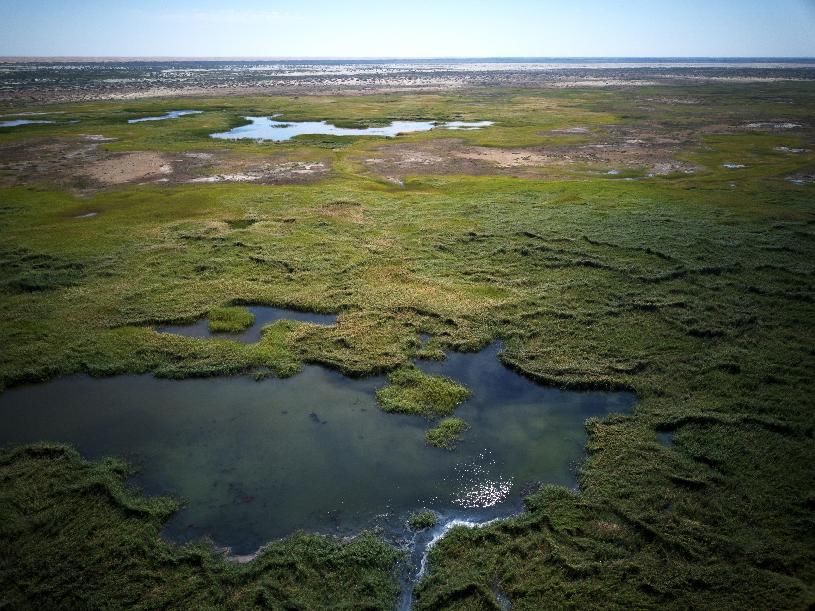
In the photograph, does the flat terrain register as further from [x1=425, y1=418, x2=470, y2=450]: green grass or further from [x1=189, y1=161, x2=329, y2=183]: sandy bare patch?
[x1=425, y1=418, x2=470, y2=450]: green grass

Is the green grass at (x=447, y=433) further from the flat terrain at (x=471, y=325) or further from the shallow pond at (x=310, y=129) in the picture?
the shallow pond at (x=310, y=129)

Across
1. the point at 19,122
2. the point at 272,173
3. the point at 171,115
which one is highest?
the point at 171,115

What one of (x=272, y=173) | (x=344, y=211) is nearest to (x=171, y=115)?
(x=272, y=173)

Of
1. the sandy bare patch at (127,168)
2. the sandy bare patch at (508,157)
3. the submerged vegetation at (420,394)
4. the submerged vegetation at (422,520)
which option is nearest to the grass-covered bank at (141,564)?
the submerged vegetation at (422,520)

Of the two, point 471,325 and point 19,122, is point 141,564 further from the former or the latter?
point 19,122

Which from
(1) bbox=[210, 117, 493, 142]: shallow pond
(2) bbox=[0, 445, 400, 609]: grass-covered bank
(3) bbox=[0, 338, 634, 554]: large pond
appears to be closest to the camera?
(2) bbox=[0, 445, 400, 609]: grass-covered bank

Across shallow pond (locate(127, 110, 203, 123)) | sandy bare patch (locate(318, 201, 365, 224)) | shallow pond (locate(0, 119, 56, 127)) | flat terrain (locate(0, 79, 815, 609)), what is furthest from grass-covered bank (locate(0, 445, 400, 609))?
shallow pond (locate(0, 119, 56, 127))
